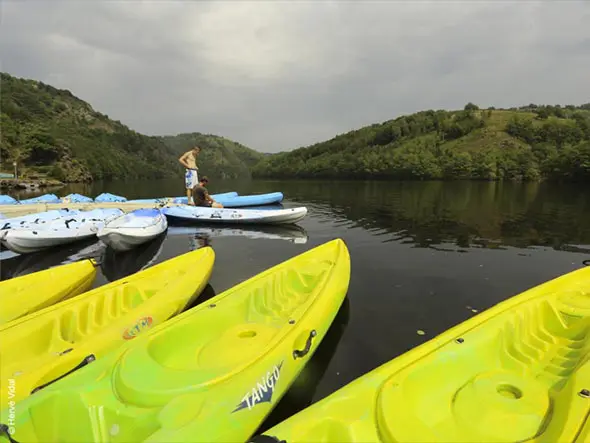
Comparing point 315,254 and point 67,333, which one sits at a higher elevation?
point 315,254

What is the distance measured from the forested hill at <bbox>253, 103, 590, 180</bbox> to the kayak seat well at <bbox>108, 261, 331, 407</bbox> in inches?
2150

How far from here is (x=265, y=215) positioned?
13031mm

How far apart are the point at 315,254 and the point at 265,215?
6555 mm

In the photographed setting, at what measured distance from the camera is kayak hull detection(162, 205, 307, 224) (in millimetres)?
12977

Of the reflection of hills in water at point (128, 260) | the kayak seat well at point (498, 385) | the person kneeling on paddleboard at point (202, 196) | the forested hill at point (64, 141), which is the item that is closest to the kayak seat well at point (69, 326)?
the reflection of hills in water at point (128, 260)

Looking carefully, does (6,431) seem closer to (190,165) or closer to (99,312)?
(99,312)

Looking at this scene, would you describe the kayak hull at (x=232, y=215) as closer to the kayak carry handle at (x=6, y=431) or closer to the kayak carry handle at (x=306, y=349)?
the kayak carry handle at (x=306, y=349)

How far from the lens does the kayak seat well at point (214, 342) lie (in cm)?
288

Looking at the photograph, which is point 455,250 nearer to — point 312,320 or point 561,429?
point 312,320

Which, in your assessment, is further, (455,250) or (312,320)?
(455,250)

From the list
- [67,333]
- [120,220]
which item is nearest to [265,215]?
[120,220]

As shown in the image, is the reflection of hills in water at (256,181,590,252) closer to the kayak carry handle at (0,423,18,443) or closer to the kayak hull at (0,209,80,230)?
the kayak carry handle at (0,423,18,443)

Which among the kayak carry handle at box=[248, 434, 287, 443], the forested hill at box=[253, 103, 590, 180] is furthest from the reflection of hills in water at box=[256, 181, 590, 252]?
the forested hill at box=[253, 103, 590, 180]

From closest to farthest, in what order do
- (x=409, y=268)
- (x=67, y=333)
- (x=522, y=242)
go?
(x=67, y=333), (x=409, y=268), (x=522, y=242)
